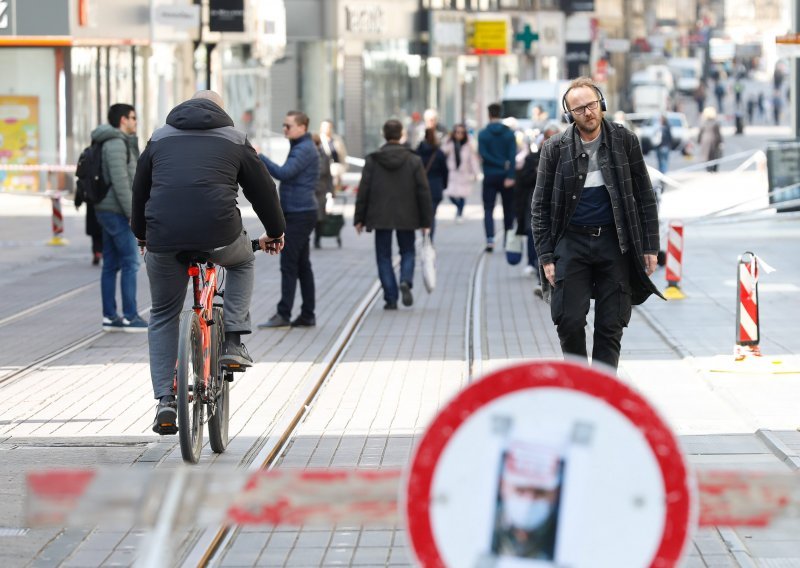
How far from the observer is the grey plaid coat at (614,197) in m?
7.94

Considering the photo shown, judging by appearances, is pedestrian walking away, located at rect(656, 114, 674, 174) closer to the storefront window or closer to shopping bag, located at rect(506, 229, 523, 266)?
the storefront window

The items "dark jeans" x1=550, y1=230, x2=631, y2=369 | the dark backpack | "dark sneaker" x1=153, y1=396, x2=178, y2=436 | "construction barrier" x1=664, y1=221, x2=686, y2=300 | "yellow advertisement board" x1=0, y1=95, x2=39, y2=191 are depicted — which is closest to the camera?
"dark jeans" x1=550, y1=230, x2=631, y2=369

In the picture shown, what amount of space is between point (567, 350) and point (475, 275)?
11.0 metres

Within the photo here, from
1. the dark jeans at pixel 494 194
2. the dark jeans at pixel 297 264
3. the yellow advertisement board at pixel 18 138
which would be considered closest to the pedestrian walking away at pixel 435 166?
the dark jeans at pixel 494 194

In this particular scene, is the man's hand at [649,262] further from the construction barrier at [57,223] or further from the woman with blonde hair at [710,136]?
the woman with blonde hair at [710,136]

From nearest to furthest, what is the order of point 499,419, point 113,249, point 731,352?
point 499,419
point 731,352
point 113,249

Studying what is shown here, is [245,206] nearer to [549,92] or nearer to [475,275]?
[475,275]

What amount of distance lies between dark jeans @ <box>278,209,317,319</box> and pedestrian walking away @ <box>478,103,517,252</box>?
7153 millimetres

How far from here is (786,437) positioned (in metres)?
8.81

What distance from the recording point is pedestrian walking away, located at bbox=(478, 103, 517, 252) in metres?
21.6

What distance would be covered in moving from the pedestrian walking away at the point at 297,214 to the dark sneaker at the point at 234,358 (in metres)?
5.42

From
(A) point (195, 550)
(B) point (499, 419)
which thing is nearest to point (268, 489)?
(B) point (499, 419)

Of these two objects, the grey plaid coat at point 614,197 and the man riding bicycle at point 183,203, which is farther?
the man riding bicycle at point 183,203

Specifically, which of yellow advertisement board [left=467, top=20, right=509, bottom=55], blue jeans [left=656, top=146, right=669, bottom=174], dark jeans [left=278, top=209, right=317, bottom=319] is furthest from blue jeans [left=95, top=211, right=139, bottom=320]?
yellow advertisement board [left=467, top=20, right=509, bottom=55]
